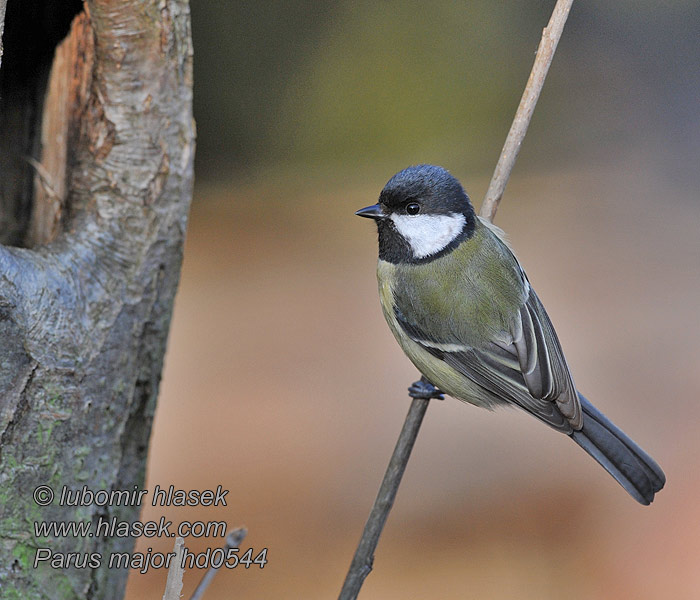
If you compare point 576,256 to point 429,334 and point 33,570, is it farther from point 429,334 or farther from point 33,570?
point 33,570

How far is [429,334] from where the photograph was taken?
1.73 metres

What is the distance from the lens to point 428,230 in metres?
1.75

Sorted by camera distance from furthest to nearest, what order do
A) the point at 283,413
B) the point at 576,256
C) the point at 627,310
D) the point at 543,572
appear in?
1. the point at 576,256
2. the point at 627,310
3. the point at 283,413
4. the point at 543,572

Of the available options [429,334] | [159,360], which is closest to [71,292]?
[159,360]

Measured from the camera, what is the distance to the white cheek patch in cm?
174

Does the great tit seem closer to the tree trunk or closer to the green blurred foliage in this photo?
the tree trunk

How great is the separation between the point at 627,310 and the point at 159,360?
2328 millimetres

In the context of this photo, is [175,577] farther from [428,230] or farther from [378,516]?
[428,230]

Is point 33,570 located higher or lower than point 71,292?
lower

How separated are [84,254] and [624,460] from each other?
1.21 metres

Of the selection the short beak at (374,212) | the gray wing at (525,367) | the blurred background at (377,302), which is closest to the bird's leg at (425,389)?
the gray wing at (525,367)

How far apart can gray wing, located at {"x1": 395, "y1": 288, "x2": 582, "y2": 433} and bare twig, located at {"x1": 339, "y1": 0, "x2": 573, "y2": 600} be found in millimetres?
242

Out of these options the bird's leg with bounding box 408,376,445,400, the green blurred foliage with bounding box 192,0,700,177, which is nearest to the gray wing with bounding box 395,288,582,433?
the bird's leg with bounding box 408,376,445,400

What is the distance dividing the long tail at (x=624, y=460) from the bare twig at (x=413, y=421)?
1.39ft
